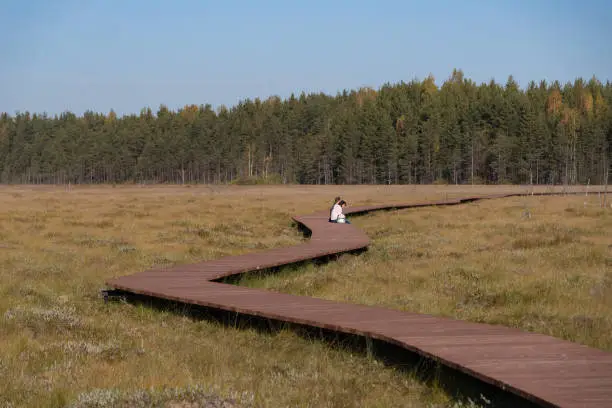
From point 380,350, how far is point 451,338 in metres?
1.04

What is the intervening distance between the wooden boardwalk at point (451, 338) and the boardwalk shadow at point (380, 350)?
0.84ft

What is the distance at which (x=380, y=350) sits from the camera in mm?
7457

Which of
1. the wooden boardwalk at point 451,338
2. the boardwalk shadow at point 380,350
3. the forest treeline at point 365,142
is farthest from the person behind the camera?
the forest treeline at point 365,142

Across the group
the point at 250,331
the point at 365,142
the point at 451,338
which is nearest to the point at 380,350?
the point at 451,338

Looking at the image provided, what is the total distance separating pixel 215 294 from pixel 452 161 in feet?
364

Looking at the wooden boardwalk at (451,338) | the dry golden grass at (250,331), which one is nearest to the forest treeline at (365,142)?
the dry golden grass at (250,331)

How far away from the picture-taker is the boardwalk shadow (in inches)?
230

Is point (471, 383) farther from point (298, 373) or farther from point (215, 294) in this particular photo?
point (215, 294)

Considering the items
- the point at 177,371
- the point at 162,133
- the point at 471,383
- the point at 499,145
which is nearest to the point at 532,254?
the point at 471,383

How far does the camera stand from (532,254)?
15.3 meters

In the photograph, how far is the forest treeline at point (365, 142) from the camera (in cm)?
11156

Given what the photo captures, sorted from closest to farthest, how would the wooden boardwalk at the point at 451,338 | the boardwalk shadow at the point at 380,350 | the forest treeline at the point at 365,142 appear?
1. the wooden boardwalk at the point at 451,338
2. the boardwalk shadow at the point at 380,350
3. the forest treeline at the point at 365,142

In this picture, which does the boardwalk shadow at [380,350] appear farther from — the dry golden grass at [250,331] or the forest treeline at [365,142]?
the forest treeline at [365,142]

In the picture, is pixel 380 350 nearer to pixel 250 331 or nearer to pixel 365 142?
pixel 250 331
